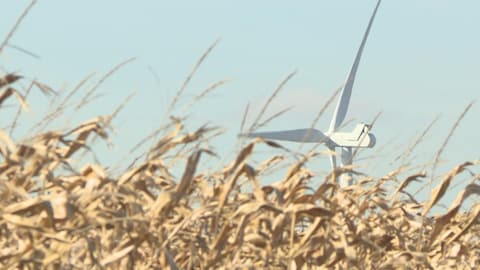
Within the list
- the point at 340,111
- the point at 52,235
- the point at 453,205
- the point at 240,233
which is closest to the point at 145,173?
the point at 240,233

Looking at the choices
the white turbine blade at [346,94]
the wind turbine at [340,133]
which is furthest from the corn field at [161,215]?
the white turbine blade at [346,94]

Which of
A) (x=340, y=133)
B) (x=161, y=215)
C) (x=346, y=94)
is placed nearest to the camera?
(x=161, y=215)

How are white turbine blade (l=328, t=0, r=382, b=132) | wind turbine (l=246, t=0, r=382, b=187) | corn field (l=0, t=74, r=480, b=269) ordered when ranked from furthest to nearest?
1. white turbine blade (l=328, t=0, r=382, b=132)
2. wind turbine (l=246, t=0, r=382, b=187)
3. corn field (l=0, t=74, r=480, b=269)

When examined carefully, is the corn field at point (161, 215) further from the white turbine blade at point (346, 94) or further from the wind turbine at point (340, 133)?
the white turbine blade at point (346, 94)

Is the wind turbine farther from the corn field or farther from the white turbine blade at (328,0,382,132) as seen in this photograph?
the corn field

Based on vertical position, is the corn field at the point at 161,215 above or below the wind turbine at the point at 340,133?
above

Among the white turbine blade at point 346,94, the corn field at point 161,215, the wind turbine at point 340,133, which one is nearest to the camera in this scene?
the corn field at point 161,215

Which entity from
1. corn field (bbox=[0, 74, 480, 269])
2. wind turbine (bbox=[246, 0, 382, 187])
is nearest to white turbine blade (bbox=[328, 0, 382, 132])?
wind turbine (bbox=[246, 0, 382, 187])

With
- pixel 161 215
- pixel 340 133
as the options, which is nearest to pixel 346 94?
pixel 340 133

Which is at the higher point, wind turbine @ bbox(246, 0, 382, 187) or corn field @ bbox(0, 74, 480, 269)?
corn field @ bbox(0, 74, 480, 269)

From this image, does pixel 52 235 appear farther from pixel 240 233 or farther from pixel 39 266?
pixel 240 233

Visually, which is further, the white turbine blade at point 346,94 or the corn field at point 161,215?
the white turbine blade at point 346,94

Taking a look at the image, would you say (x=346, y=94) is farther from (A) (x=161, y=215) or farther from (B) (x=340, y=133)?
(A) (x=161, y=215)

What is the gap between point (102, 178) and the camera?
559 cm
